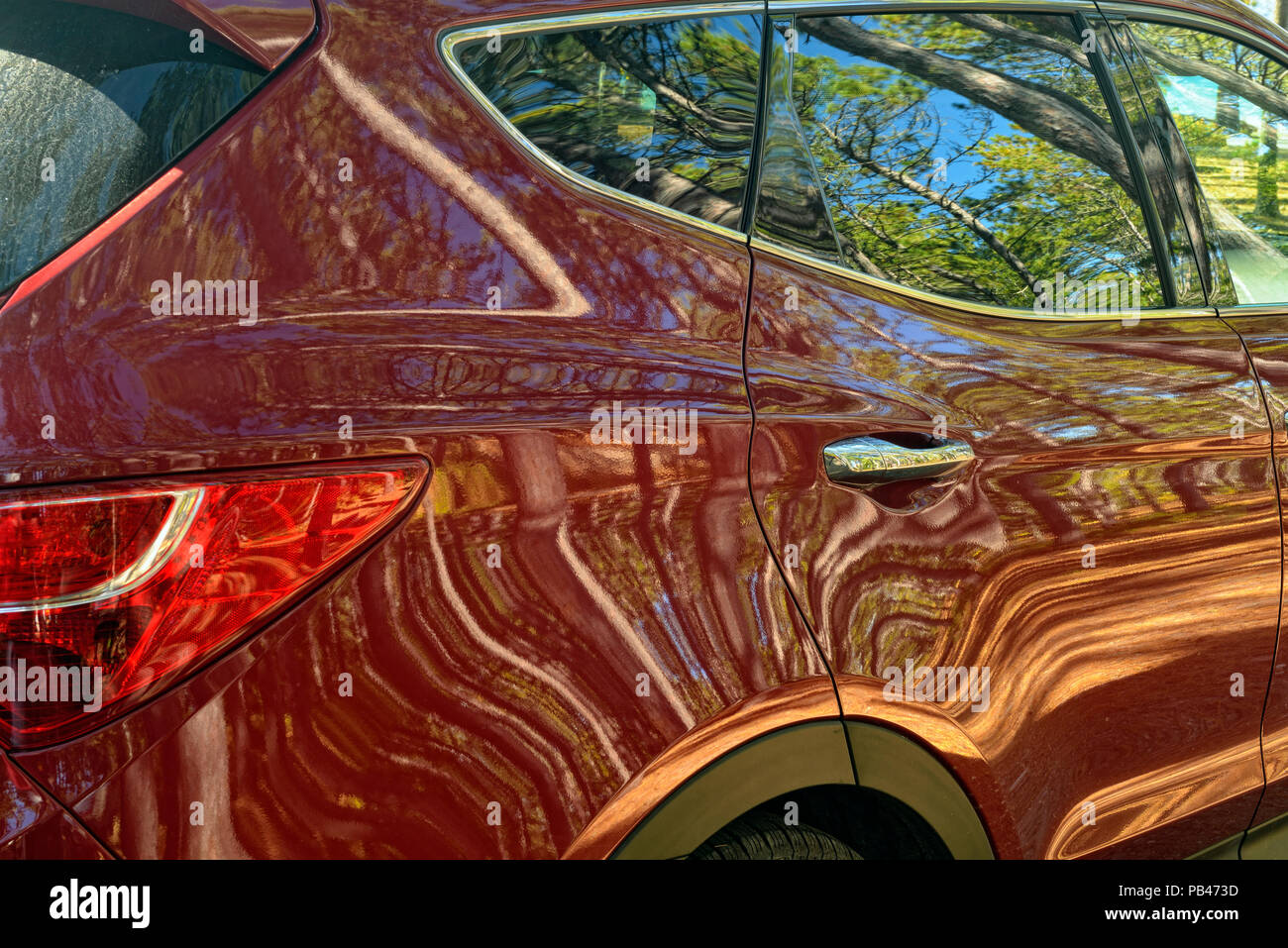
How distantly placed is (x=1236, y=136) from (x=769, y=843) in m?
1.96

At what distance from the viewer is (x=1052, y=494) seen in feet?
6.19

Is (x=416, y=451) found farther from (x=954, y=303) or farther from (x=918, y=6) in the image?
(x=918, y=6)

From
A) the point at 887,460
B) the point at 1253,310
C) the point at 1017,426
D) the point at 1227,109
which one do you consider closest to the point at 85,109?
the point at 887,460

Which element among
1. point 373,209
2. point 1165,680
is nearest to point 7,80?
point 373,209

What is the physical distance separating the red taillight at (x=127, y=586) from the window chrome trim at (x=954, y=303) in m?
0.83

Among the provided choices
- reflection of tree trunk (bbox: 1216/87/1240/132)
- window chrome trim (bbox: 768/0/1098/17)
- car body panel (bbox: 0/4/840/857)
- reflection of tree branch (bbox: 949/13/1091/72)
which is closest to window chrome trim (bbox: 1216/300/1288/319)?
reflection of tree trunk (bbox: 1216/87/1240/132)

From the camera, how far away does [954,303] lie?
76.7 inches

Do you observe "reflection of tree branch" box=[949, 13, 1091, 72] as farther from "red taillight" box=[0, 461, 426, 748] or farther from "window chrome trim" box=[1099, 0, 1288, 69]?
"red taillight" box=[0, 461, 426, 748]

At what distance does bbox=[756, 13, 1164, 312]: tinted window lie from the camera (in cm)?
191

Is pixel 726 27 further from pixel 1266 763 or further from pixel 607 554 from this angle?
pixel 1266 763

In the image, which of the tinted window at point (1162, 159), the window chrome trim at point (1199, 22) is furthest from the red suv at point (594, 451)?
the window chrome trim at point (1199, 22)
